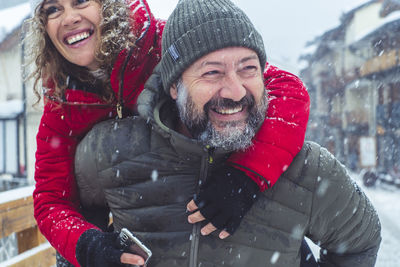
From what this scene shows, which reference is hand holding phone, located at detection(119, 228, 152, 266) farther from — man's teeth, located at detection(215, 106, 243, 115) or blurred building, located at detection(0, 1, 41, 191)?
blurred building, located at detection(0, 1, 41, 191)

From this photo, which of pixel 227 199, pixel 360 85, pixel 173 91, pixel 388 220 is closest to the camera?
pixel 227 199

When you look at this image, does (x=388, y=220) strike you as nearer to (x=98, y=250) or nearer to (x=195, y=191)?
(x=195, y=191)

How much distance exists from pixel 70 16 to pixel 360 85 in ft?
97.6

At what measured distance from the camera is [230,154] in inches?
66.4

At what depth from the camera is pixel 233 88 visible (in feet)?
5.06

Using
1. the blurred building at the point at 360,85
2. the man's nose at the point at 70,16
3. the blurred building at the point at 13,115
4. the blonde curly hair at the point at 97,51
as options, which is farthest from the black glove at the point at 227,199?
the blurred building at the point at 360,85

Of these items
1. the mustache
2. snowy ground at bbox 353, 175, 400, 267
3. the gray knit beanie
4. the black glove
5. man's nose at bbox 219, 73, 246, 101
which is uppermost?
the gray knit beanie

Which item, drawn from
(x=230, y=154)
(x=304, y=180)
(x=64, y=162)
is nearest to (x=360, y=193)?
(x=304, y=180)

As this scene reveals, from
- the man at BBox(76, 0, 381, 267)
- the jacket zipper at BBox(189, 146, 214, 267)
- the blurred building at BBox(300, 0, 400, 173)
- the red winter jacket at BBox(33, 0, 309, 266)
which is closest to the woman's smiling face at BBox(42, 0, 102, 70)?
the red winter jacket at BBox(33, 0, 309, 266)

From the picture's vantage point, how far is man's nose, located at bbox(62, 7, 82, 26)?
6.45 feet

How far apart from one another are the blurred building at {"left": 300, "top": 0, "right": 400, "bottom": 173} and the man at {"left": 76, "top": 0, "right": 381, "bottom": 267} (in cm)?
2183

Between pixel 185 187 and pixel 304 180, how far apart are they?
54 cm

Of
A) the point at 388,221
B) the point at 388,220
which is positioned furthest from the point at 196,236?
the point at 388,220

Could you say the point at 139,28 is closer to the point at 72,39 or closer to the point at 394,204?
the point at 72,39
